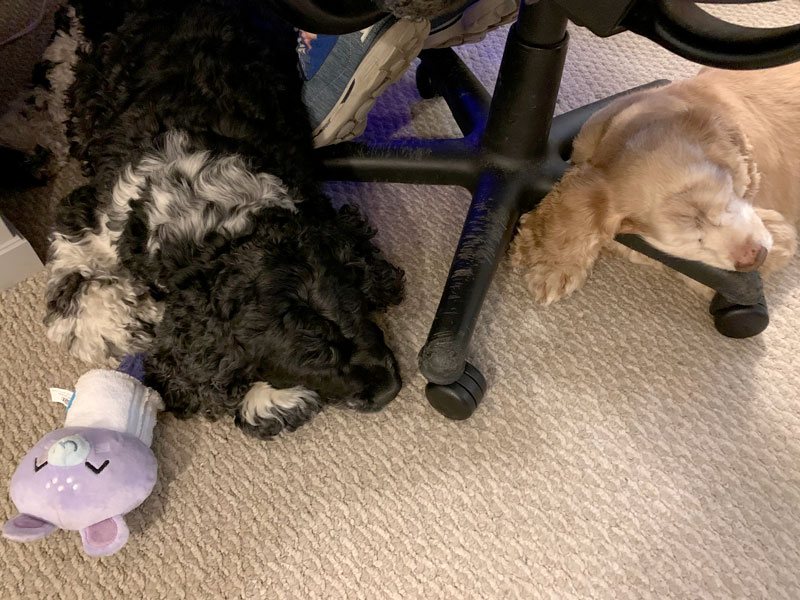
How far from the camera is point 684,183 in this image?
0.95 meters

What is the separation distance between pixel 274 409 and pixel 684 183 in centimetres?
74

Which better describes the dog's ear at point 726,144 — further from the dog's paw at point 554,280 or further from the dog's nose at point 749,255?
the dog's paw at point 554,280

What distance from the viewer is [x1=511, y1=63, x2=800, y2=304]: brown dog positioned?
3.17 ft

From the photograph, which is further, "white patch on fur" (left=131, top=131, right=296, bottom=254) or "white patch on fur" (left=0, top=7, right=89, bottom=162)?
"white patch on fur" (left=0, top=7, right=89, bottom=162)

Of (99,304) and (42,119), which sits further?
(42,119)

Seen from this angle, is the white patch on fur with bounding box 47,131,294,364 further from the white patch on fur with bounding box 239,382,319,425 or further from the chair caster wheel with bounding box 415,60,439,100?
the chair caster wheel with bounding box 415,60,439,100

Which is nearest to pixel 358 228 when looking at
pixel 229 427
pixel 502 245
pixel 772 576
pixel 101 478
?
pixel 502 245

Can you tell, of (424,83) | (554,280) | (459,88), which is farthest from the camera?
(424,83)

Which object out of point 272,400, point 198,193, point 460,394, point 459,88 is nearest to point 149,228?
point 198,193

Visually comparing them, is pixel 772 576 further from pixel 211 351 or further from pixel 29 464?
pixel 29 464

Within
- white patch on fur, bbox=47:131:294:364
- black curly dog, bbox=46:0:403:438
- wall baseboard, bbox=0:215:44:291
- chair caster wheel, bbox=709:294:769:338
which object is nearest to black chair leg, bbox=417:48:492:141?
black curly dog, bbox=46:0:403:438

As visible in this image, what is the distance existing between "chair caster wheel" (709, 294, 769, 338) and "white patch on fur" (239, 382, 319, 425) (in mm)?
740

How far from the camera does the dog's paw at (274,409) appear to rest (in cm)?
96

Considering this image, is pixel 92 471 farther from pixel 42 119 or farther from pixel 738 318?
pixel 738 318
